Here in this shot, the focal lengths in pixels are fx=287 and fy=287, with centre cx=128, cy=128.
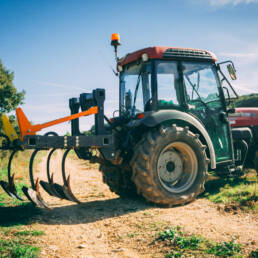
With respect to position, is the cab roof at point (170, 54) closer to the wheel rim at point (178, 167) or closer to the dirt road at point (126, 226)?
the wheel rim at point (178, 167)

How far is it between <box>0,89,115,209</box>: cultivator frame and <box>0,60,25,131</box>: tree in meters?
18.1

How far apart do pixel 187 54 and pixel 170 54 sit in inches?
17.0

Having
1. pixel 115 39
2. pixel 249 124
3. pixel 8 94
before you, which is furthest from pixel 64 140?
pixel 8 94

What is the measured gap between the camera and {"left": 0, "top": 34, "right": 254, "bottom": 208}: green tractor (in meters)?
4.72

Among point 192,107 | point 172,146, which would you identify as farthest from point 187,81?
point 172,146

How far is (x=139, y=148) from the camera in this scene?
15.7ft

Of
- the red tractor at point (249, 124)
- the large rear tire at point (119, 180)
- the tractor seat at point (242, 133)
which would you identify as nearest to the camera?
the large rear tire at point (119, 180)

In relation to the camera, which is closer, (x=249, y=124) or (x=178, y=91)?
(x=178, y=91)

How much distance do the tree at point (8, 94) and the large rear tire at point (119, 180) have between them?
709 inches

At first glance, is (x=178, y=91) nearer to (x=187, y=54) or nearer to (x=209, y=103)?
(x=187, y=54)

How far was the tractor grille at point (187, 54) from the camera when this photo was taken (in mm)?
5223

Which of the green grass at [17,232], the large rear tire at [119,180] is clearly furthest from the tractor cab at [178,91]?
the green grass at [17,232]

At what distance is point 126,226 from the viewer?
4.05m

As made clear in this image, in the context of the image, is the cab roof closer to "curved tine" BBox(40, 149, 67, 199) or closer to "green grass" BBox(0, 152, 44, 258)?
"curved tine" BBox(40, 149, 67, 199)
